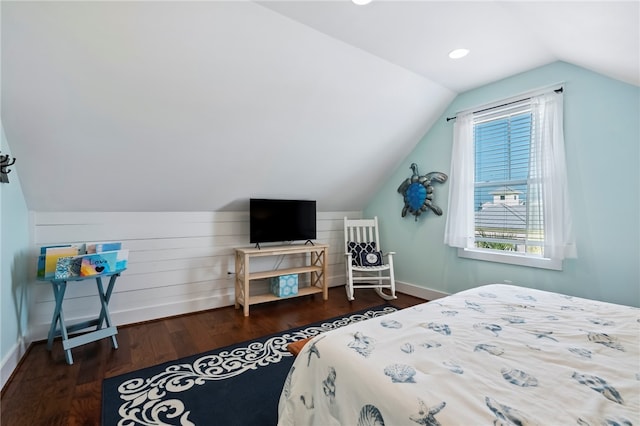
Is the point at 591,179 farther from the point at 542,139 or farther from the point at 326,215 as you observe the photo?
the point at 326,215

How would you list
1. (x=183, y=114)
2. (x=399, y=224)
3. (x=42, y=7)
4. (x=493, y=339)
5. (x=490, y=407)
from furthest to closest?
(x=399, y=224) → (x=183, y=114) → (x=42, y=7) → (x=493, y=339) → (x=490, y=407)

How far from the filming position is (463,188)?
124 inches

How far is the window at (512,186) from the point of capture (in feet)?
8.26

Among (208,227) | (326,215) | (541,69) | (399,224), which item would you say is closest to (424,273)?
(399,224)

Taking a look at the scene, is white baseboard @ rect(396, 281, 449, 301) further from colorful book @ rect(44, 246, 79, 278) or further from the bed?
colorful book @ rect(44, 246, 79, 278)

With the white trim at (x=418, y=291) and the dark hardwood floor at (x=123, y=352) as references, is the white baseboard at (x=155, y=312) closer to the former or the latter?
the dark hardwood floor at (x=123, y=352)

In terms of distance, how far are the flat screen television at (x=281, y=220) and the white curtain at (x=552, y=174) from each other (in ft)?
7.90

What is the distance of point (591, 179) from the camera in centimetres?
238

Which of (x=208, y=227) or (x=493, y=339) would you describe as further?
(x=208, y=227)

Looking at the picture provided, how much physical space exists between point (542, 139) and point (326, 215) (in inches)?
103

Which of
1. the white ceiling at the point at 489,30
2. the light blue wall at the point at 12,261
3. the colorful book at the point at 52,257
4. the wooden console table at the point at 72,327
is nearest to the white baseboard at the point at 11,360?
the light blue wall at the point at 12,261

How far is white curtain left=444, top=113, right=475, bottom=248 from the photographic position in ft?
10.3

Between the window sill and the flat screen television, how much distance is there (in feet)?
6.04

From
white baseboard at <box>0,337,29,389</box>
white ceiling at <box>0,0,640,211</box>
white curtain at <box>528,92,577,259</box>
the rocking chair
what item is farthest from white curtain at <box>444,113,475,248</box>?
white baseboard at <box>0,337,29,389</box>
